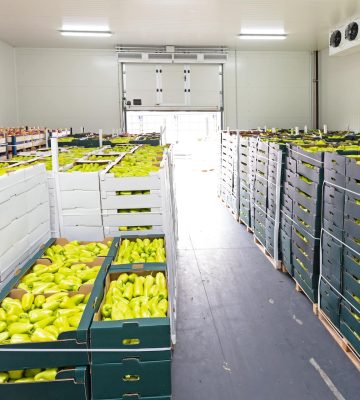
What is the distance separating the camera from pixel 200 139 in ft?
53.8

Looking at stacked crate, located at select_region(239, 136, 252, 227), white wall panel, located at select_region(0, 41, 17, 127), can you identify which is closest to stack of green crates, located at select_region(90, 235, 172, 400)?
stacked crate, located at select_region(239, 136, 252, 227)

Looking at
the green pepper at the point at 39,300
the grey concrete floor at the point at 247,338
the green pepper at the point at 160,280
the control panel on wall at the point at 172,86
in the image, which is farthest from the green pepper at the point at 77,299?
the control panel on wall at the point at 172,86

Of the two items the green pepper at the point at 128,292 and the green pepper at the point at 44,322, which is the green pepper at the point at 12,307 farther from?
the green pepper at the point at 128,292

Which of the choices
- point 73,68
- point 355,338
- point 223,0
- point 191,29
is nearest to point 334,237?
point 355,338

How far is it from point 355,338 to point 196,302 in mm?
1815

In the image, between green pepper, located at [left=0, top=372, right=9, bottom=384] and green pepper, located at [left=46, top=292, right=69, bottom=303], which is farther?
green pepper, located at [left=46, top=292, right=69, bottom=303]

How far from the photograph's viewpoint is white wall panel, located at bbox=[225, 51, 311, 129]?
48.7 ft

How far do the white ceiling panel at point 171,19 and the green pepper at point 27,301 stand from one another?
24.7ft

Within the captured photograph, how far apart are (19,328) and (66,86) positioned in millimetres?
13151

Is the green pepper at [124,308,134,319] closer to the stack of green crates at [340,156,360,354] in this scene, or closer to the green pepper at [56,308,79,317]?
the green pepper at [56,308,79,317]

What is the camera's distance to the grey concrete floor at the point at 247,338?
3234mm

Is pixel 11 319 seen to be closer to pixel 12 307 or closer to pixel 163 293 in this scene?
pixel 12 307

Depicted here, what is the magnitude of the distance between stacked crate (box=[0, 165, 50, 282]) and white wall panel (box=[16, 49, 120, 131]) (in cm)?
1109

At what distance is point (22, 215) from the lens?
3.45 m
